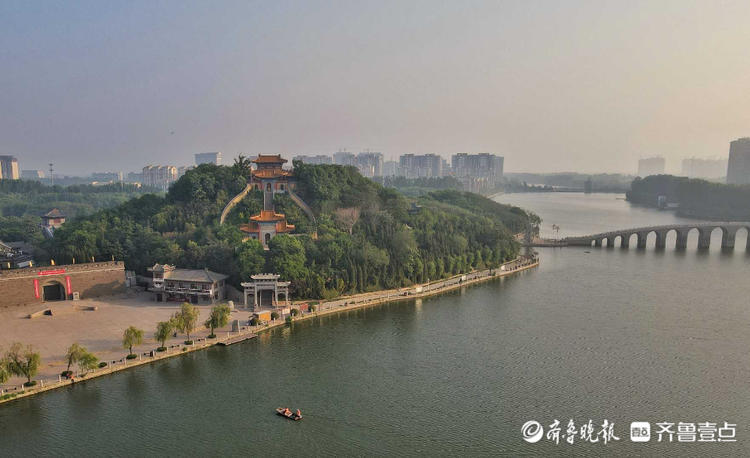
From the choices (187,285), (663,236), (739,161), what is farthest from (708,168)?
(187,285)

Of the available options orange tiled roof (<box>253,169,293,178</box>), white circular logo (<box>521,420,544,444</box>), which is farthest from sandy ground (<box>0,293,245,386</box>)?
white circular logo (<box>521,420,544,444</box>)

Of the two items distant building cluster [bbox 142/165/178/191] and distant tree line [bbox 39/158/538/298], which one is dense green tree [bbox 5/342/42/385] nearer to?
distant tree line [bbox 39/158/538/298]

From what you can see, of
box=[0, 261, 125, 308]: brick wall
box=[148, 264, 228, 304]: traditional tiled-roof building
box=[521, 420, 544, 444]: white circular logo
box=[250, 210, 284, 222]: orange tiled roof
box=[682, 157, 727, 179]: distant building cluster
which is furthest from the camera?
box=[682, 157, 727, 179]: distant building cluster

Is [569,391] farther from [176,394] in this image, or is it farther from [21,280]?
[21,280]

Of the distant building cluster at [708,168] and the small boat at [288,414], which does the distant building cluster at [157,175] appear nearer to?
the small boat at [288,414]

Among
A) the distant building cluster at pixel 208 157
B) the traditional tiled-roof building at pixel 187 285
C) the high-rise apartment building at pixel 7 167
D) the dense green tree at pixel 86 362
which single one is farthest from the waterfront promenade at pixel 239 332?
the distant building cluster at pixel 208 157

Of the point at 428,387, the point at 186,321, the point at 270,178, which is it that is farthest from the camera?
the point at 270,178

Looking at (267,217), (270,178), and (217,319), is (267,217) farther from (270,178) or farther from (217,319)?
(217,319)
